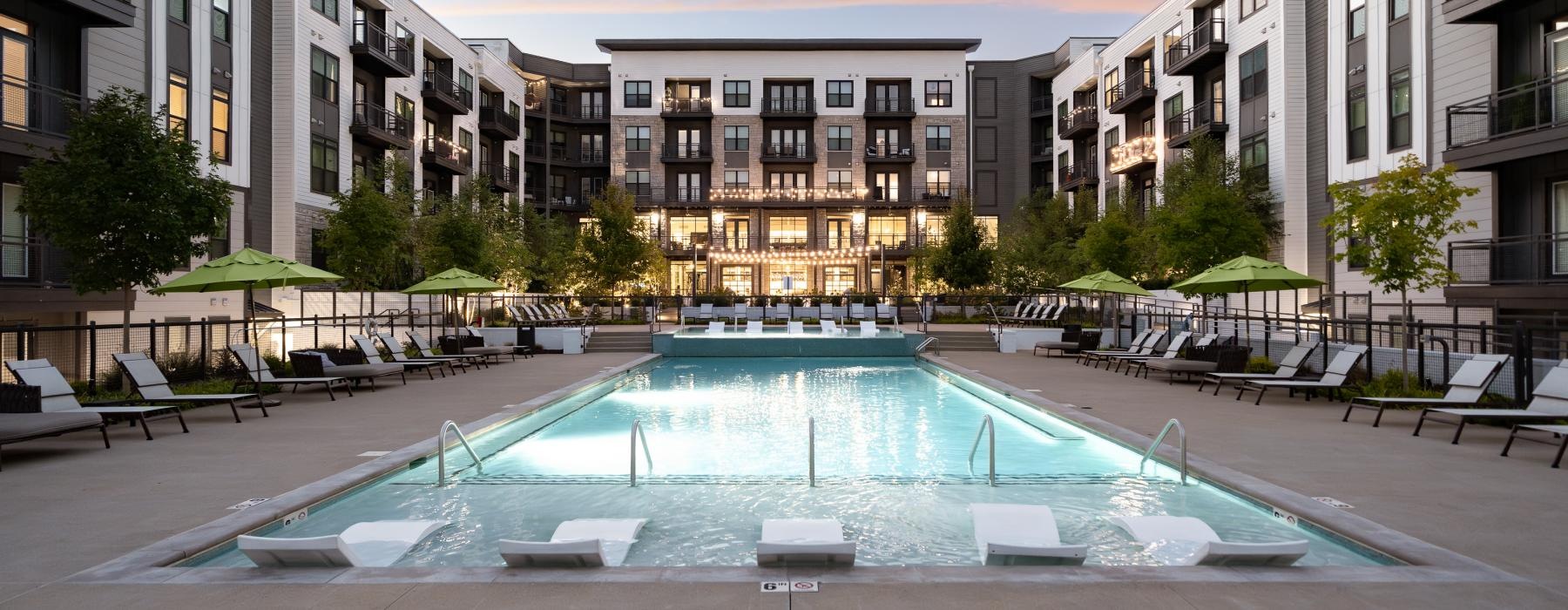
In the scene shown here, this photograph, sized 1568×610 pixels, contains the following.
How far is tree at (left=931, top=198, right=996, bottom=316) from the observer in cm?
3603

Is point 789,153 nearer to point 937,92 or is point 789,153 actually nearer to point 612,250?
point 937,92

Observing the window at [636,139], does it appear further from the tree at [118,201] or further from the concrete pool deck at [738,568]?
the concrete pool deck at [738,568]

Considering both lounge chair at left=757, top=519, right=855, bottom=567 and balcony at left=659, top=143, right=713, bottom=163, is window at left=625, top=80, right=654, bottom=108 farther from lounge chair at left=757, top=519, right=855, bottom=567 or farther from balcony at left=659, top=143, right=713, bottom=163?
lounge chair at left=757, top=519, right=855, bottom=567

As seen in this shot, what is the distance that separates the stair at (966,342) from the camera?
26.5 metres

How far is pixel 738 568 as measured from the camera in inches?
198

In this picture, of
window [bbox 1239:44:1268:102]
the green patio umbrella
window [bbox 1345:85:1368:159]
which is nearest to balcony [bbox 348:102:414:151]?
the green patio umbrella

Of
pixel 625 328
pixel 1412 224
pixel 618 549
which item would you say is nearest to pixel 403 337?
pixel 625 328

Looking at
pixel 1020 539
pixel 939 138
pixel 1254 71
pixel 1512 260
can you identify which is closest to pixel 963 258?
pixel 1254 71

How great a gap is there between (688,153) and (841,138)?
904cm

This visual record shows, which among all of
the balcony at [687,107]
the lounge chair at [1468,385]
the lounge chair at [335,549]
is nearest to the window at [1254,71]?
the lounge chair at [1468,385]

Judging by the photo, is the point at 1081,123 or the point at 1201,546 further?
the point at 1081,123

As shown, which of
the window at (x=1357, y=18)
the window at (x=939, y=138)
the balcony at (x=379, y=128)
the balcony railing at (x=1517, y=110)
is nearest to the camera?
the balcony railing at (x=1517, y=110)

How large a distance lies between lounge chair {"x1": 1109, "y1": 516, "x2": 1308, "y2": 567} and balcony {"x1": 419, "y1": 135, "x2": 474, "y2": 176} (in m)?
35.6

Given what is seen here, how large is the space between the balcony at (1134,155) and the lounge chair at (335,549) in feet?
115
